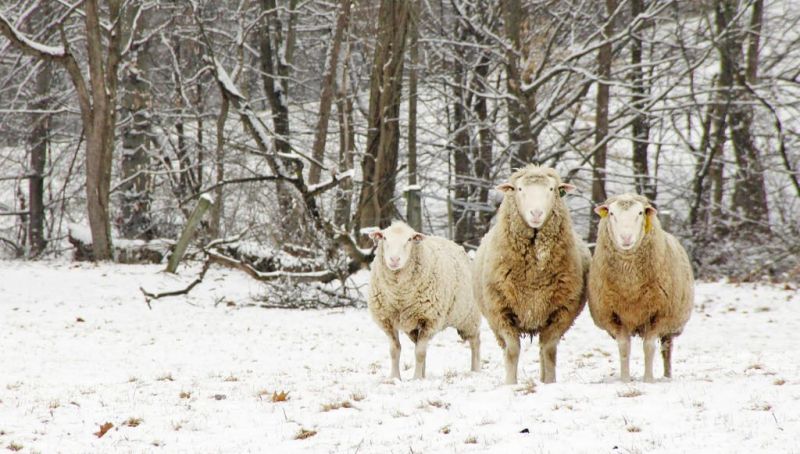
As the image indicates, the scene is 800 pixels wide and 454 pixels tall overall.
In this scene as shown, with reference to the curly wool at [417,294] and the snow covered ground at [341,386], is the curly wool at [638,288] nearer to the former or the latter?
the snow covered ground at [341,386]

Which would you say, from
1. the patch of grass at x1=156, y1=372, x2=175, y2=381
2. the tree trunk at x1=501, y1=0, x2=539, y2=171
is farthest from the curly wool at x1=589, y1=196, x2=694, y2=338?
the tree trunk at x1=501, y1=0, x2=539, y2=171

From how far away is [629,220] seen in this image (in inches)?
258

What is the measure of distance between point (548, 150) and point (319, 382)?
12.1 m

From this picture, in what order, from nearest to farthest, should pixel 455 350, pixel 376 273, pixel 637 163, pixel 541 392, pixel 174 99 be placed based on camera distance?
pixel 541 392, pixel 376 273, pixel 455 350, pixel 637 163, pixel 174 99

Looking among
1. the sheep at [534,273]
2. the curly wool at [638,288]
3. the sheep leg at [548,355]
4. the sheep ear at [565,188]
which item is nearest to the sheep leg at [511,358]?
the sheep at [534,273]

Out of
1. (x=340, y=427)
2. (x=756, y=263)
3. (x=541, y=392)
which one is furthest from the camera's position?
(x=756, y=263)

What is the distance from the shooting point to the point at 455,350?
10.6 meters

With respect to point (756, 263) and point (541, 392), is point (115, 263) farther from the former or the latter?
point (541, 392)

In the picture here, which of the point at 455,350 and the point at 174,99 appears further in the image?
the point at 174,99

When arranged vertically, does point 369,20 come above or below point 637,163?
above

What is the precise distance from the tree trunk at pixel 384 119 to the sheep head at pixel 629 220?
9.46 metres

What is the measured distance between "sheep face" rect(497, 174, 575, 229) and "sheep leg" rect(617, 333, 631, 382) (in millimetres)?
1093

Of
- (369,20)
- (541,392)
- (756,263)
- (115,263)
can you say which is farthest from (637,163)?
(541,392)

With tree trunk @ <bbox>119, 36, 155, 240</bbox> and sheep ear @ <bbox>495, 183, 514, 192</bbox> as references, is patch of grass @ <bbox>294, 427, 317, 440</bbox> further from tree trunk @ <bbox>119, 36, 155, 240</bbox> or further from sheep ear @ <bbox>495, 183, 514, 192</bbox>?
tree trunk @ <bbox>119, 36, 155, 240</bbox>
